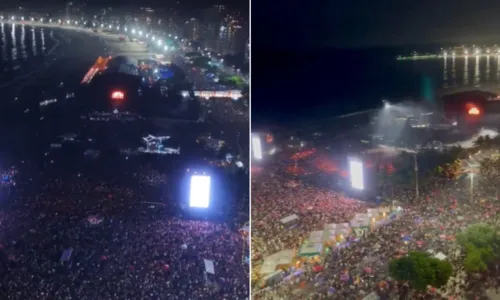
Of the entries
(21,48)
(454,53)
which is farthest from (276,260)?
(21,48)

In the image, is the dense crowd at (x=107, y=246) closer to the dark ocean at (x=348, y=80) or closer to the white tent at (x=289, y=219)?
the white tent at (x=289, y=219)

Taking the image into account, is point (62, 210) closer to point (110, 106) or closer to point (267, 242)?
point (110, 106)

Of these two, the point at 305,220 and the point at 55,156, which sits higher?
the point at 55,156

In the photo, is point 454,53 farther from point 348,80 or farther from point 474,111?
point 348,80

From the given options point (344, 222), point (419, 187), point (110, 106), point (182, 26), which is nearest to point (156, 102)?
point (110, 106)

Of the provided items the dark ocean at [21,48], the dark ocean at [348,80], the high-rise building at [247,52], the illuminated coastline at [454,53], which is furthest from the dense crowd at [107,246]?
the illuminated coastline at [454,53]

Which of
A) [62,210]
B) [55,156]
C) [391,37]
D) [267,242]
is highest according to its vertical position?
[391,37]

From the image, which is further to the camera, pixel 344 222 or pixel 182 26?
pixel 182 26
